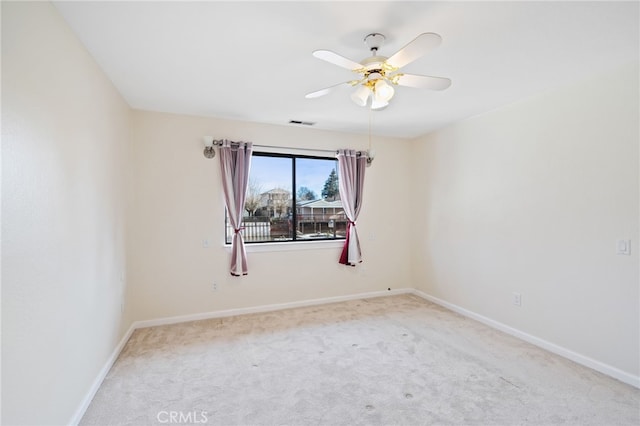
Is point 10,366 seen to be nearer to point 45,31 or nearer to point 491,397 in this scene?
point 45,31

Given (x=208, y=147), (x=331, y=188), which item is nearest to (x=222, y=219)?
(x=208, y=147)

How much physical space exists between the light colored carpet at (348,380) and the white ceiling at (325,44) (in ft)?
7.98

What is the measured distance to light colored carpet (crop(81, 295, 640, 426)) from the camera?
6.49 feet

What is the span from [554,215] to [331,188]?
2639mm

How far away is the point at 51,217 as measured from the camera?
1.63 meters

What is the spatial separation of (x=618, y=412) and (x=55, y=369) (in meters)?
3.44

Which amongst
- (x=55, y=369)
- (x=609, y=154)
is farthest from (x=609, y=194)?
(x=55, y=369)

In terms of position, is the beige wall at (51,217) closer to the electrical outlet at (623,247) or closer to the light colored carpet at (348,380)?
the light colored carpet at (348,380)

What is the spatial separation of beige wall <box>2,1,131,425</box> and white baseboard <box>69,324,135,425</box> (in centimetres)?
5

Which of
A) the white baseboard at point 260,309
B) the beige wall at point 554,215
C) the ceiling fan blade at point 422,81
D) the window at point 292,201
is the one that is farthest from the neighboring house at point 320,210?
the ceiling fan blade at point 422,81

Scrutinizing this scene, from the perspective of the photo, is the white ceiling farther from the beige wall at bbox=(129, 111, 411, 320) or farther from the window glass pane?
the window glass pane

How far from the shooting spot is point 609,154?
8.04 feet

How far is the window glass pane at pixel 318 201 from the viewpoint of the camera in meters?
4.27

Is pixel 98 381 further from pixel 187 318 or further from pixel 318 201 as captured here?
pixel 318 201
